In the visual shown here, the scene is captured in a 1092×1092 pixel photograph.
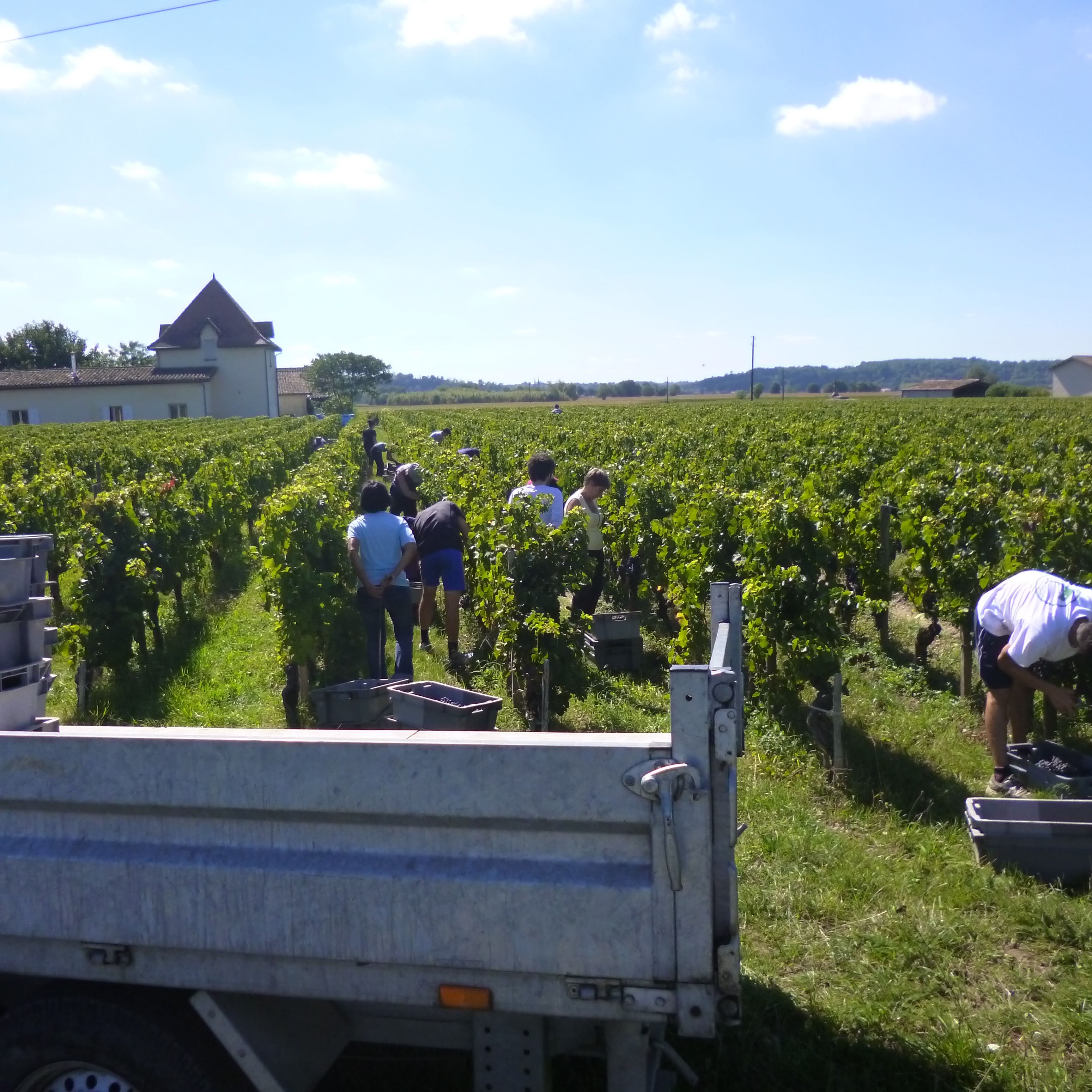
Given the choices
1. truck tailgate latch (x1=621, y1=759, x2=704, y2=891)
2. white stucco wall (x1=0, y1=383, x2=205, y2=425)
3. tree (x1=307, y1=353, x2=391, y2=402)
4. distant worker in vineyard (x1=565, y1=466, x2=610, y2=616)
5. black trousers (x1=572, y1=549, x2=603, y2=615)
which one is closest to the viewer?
truck tailgate latch (x1=621, y1=759, x2=704, y2=891)

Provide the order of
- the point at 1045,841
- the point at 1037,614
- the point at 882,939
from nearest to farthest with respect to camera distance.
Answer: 1. the point at 882,939
2. the point at 1045,841
3. the point at 1037,614

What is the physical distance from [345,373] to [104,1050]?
11400 centimetres

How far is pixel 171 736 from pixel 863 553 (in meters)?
7.37

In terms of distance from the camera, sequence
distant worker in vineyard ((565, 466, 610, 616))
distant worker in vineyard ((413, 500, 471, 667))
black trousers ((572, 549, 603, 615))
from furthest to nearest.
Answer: black trousers ((572, 549, 603, 615))
distant worker in vineyard ((565, 466, 610, 616))
distant worker in vineyard ((413, 500, 471, 667))

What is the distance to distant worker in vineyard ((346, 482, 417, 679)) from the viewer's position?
746 centimetres

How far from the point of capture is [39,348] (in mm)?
83375

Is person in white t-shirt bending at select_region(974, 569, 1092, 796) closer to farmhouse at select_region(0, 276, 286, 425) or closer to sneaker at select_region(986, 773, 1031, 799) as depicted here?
sneaker at select_region(986, 773, 1031, 799)

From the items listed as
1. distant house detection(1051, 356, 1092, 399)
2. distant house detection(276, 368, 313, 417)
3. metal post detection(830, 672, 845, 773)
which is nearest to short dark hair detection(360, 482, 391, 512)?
metal post detection(830, 672, 845, 773)

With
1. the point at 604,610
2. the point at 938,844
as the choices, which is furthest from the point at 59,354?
the point at 938,844

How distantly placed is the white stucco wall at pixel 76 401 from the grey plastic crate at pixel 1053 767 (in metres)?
58.0

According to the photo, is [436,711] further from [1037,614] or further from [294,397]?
[294,397]

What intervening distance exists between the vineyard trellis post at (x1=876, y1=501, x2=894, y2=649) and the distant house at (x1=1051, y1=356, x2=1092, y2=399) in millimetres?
81677

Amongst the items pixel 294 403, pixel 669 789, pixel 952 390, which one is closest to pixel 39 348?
pixel 294 403

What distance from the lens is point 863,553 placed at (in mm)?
8938
